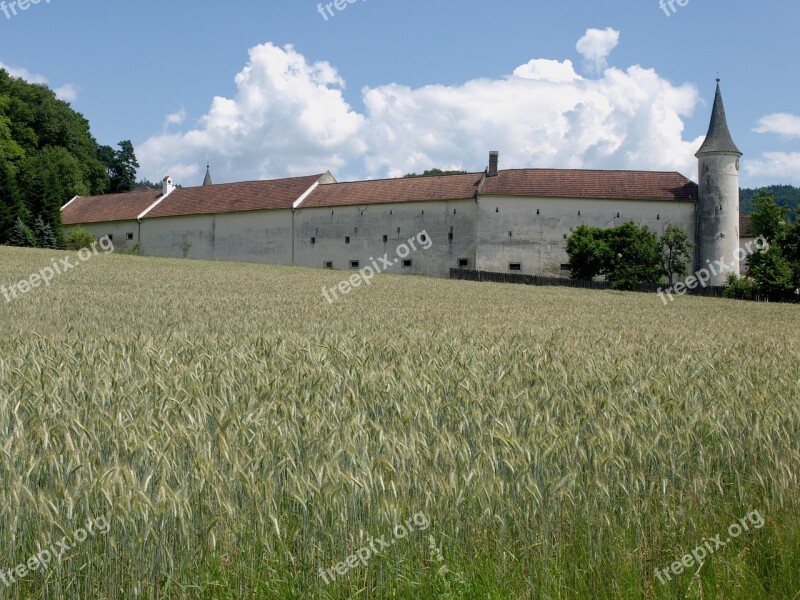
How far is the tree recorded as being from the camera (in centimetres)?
5400

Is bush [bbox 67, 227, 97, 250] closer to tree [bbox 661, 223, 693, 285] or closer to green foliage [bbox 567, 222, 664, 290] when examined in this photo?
→ green foliage [bbox 567, 222, 664, 290]

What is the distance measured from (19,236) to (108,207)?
47.0 ft

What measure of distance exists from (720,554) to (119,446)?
312cm

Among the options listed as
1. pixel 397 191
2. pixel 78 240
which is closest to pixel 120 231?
pixel 78 240

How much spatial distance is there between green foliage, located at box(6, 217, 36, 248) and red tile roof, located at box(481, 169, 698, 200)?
34.8m

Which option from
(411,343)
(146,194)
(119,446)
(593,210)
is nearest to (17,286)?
(411,343)

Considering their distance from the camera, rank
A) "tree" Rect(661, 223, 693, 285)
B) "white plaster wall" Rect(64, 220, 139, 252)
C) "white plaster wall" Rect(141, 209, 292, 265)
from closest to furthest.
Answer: "tree" Rect(661, 223, 693, 285) → "white plaster wall" Rect(141, 209, 292, 265) → "white plaster wall" Rect(64, 220, 139, 252)

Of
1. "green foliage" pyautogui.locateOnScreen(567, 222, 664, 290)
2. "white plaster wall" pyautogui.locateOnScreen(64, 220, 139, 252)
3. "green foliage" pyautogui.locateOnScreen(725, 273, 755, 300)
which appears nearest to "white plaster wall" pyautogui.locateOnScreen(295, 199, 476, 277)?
"green foliage" pyautogui.locateOnScreen(567, 222, 664, 290)

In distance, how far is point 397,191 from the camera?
6106 cm

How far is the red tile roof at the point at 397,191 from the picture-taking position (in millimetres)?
59469

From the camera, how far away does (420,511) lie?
3553 mm

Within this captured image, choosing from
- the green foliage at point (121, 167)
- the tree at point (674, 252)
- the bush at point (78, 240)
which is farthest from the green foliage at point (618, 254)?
the green foliage at point (121, 167)

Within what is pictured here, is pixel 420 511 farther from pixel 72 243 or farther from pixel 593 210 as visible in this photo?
pixel 72 243

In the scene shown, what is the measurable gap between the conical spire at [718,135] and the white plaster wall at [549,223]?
455cm
